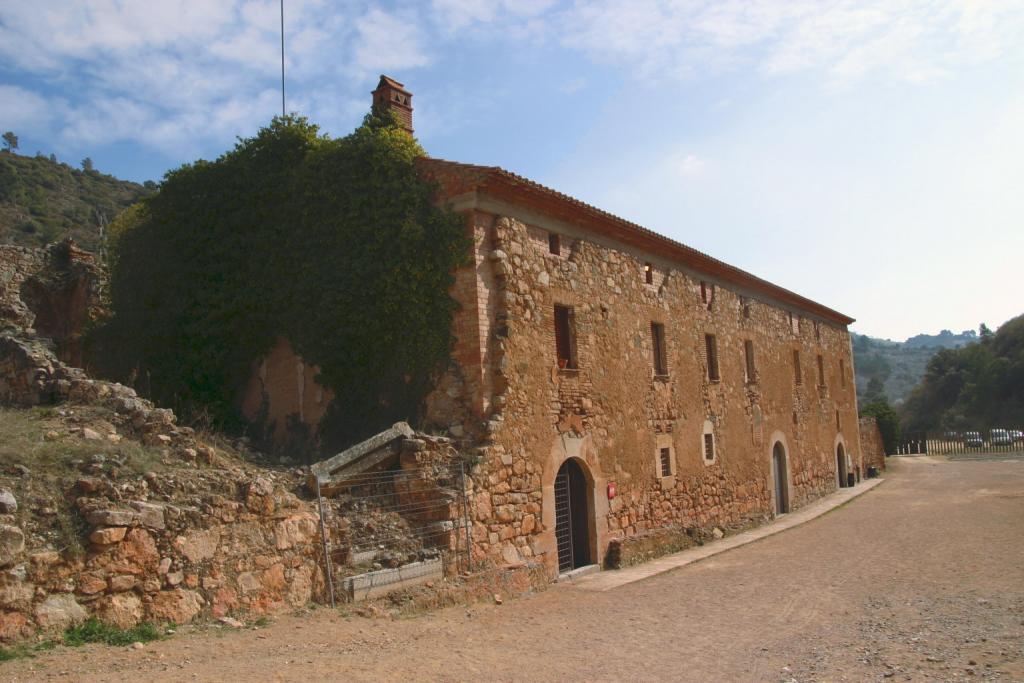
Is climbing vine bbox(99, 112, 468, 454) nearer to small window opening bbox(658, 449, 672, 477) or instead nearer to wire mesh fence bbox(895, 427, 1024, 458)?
Result: small window opening bbox(658, 449, 672, 477)

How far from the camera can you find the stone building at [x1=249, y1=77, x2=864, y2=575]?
35.6 feet

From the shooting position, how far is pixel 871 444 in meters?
30.9

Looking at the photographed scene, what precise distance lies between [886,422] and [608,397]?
29.1 meters

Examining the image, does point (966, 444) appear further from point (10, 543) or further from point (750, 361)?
point (10, 543)

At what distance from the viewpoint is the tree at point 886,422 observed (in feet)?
121

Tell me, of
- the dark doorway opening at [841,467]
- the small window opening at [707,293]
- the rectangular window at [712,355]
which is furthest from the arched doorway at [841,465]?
the small window opening at [707,293]

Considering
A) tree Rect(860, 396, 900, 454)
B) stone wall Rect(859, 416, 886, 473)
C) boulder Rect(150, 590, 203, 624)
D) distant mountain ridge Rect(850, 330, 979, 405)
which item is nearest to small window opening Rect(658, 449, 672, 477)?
boulder Rect(150, 590, 203, 624)

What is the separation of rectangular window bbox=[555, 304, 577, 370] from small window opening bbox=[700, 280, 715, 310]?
5.81m

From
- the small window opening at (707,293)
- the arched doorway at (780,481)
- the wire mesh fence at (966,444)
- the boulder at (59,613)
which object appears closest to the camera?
the boulder at (59,613)

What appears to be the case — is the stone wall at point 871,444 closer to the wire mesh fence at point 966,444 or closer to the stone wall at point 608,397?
the wire mesh fence at point 966,444

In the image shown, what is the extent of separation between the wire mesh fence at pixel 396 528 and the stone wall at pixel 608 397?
0.52 meters

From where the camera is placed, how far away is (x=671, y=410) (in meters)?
15.3

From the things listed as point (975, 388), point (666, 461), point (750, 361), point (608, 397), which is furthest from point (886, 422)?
point (608, 397)

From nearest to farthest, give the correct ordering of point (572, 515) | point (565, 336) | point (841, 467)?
point (572, 515)
point (565, 336)
point (841, 467)
